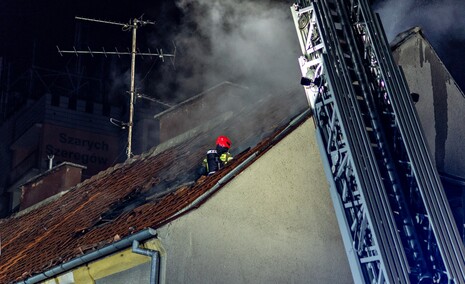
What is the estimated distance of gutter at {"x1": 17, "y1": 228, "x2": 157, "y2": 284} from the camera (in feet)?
26.2

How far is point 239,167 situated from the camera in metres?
8.79

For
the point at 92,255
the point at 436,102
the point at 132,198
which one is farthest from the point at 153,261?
the point at 436,102

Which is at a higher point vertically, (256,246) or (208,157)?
(208,157)

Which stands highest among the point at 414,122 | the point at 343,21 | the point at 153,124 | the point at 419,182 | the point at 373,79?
the point at 153,124

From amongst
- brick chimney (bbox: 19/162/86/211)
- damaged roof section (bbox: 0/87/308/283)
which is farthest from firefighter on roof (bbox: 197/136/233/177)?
brick chimney (bbox: 19/162/86/211)

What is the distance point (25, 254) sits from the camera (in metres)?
11.0

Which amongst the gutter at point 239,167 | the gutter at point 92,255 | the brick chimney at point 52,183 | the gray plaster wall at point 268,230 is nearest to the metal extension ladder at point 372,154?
the gutter at point 239,167

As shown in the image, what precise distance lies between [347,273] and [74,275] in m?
3.24

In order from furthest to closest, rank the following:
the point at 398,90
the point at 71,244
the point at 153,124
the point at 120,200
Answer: the point at 153,124
the point at 120,200
the point at 71,244
the point at 398,90

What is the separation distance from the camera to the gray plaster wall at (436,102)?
1110cm

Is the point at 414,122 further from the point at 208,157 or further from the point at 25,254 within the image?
the point at 25,254

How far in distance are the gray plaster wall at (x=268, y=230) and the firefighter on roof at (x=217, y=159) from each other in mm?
866

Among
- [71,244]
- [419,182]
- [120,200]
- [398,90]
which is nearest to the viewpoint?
[419,182]

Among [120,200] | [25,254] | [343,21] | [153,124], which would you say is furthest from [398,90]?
[153,124]
